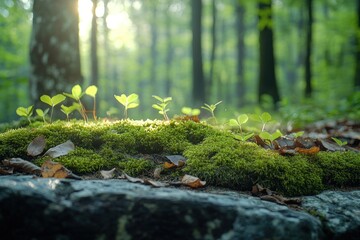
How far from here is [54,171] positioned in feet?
6.26

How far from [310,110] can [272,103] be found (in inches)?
74.0

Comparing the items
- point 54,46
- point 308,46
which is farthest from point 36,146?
point 308,46

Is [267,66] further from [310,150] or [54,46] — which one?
[310,150]

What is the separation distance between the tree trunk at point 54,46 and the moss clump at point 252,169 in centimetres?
290

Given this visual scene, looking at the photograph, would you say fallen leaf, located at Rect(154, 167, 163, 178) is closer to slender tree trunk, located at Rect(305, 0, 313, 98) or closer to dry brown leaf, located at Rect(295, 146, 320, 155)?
dry brown leaf, located at Rect(295, 146, 320, 155)

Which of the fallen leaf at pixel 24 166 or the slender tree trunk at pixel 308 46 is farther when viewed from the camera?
the slender tree trunk at pixel 308 46

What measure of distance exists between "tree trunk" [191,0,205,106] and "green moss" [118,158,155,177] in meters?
9.26

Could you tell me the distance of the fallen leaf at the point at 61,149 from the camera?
2193 millimetres

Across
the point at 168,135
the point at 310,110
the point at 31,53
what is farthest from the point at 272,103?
the point at 168,135

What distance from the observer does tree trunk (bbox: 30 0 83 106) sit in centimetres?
436

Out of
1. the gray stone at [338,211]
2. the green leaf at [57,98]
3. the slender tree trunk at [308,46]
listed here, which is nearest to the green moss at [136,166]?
the green leaf at [57,98]

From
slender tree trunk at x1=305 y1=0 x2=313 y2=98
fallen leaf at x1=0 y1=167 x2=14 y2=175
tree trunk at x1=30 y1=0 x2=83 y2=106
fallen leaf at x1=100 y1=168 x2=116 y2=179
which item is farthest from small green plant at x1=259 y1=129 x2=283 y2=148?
slender tree trunk at x1=305 y1=0 x2=313 y2=98

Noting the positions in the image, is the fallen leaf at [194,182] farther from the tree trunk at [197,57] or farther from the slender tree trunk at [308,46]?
the slender tree trunk at [308,46]

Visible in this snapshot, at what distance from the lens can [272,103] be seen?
9727 mm
